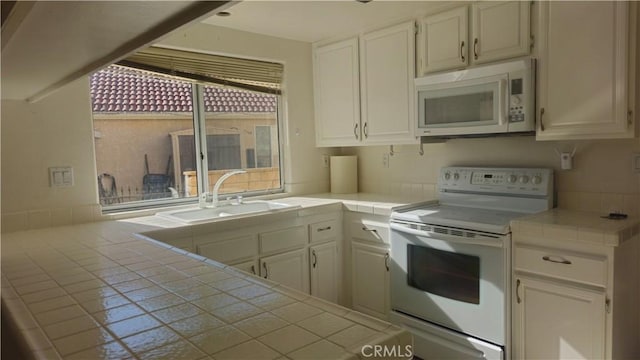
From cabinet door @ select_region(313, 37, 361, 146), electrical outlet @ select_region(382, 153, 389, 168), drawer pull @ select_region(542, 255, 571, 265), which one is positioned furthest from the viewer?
electrical outlet @ select_region(382, 153, 389, 168)

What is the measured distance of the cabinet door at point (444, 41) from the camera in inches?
103

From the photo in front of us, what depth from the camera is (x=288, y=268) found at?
2.79 metres

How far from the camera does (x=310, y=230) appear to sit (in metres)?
2.92

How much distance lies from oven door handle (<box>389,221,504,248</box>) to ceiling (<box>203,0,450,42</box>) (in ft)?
4.58

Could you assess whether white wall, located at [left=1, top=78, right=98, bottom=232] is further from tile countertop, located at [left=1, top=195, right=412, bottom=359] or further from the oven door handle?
the oven door handle

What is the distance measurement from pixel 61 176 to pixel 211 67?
121 centimetres

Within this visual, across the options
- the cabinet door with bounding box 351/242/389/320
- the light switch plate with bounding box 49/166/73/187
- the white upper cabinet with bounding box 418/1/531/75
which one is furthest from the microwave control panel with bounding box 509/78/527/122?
the light switch plate with bounding box 49/166/73/187

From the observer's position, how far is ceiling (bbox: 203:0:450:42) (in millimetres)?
2623

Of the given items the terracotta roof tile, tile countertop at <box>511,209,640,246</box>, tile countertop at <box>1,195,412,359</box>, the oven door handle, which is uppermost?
the terracotta roof tile

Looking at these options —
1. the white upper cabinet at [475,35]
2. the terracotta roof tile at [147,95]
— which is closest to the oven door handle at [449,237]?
the white upper cabinet at [475,35]

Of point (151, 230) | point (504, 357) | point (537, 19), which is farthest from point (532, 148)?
point (151, 230)

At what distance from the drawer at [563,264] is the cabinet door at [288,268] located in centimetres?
134

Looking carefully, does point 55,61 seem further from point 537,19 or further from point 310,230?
point 537,19

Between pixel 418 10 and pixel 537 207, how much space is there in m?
1.46
